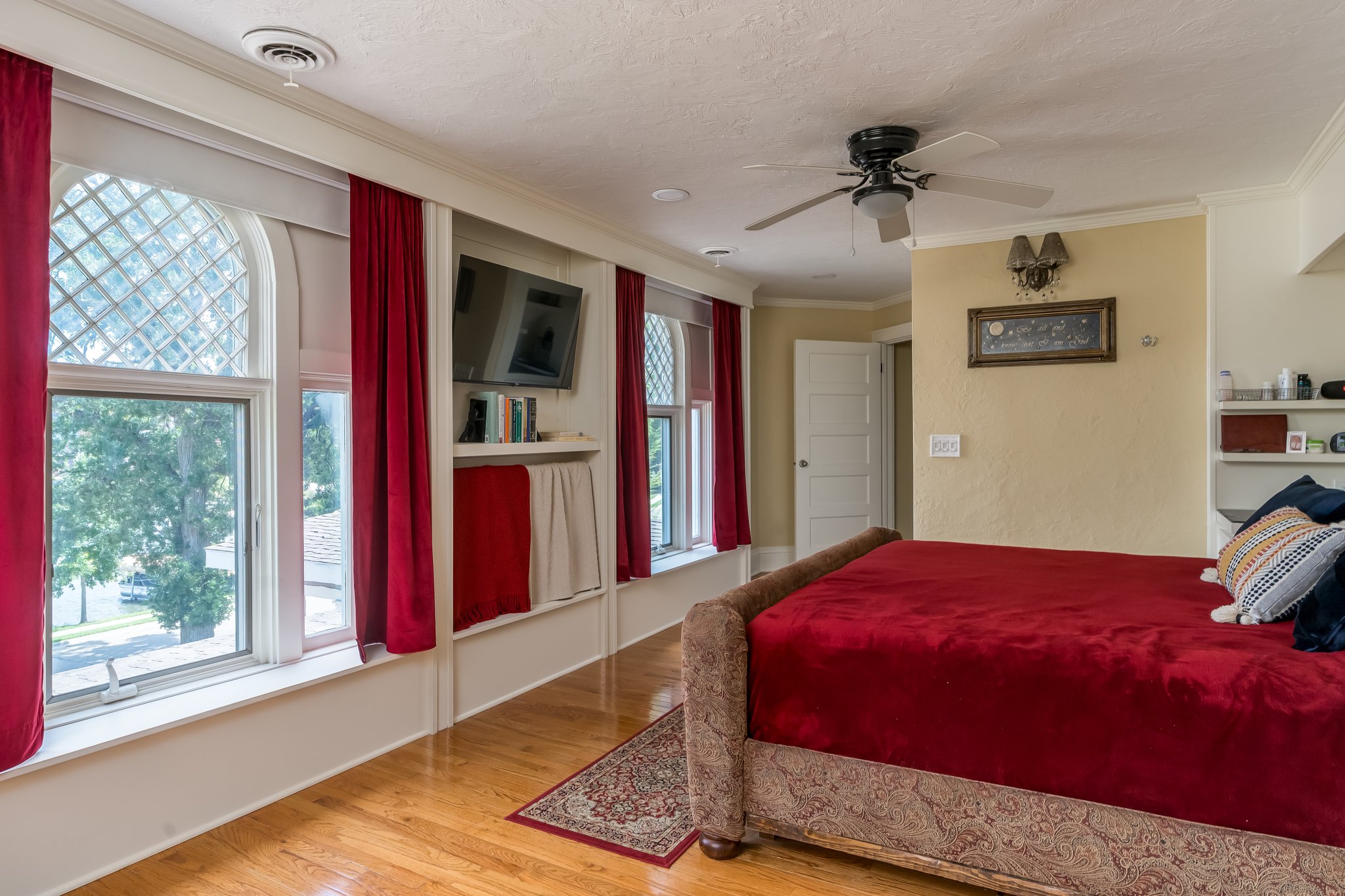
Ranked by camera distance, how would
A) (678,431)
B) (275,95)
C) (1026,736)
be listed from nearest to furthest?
(1026,736) → (275,95) → (678,431)

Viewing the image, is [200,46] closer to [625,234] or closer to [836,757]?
[625,234]

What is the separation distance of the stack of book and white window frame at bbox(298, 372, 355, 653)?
702 mm

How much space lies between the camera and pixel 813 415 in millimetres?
6262

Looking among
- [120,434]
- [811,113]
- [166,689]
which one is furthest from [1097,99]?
[166,689]

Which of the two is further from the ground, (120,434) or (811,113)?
(811,113)

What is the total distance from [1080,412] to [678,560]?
263cm

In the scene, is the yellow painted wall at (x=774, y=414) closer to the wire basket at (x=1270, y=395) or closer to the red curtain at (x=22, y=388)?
the wire basket at (x=1270, y=395)

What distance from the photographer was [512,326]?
3.71 meters

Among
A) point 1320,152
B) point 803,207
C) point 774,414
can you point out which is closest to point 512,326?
point 803,207

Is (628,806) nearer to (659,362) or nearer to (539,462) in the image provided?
(539,462)

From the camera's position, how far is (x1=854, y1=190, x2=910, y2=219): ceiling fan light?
2896mm

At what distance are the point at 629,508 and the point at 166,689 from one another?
2.53 metres

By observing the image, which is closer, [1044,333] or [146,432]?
[146,432]

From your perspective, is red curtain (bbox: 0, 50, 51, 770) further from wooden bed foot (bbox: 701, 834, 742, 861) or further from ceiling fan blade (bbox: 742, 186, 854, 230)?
ceiling fan blade (bbox: 742, 186, 854, 230)
